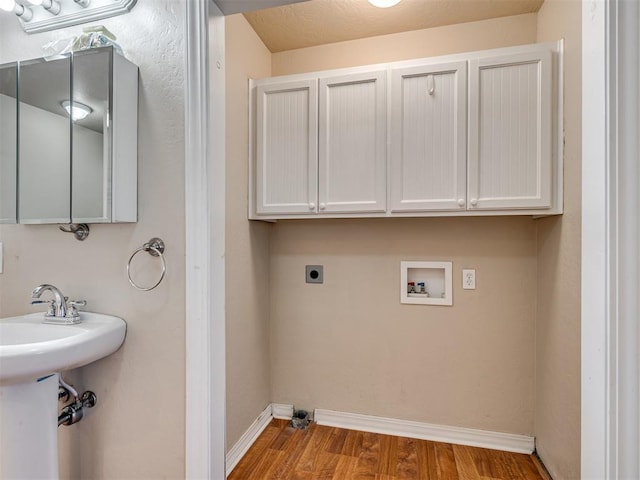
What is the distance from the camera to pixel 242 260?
5.85 ft

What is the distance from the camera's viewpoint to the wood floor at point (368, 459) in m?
1.58

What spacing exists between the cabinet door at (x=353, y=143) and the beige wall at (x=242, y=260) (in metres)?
0.44

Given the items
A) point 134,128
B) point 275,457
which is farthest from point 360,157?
point 275,457

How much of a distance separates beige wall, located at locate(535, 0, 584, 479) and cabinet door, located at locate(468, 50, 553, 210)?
0.09 metres

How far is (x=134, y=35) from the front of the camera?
1.14 m

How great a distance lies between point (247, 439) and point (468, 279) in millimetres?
1545

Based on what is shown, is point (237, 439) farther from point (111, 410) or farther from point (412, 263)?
point (412, 263)

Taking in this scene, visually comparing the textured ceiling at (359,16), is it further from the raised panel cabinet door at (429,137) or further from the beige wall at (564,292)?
the raised panel cabinet door at (429,137)

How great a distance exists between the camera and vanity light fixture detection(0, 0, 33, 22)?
1.14 metres

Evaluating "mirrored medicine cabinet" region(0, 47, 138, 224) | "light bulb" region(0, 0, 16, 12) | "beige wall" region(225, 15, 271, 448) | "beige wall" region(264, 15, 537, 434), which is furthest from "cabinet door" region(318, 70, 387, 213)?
"light bulb" region(0, 0, 16, 12)

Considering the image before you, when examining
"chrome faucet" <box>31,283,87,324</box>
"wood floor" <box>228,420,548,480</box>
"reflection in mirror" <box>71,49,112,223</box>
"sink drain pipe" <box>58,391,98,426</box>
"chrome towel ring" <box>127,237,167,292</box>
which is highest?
"reflection in mirror" <box>71,49,112,223</box>

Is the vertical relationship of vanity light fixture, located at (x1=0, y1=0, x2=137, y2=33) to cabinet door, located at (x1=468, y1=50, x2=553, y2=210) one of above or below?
above

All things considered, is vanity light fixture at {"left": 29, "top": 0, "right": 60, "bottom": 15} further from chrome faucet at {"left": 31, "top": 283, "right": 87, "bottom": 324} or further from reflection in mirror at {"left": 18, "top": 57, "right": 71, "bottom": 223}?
chrome faucet at {"left": 31, "top": 283, "right": 87, "bottom": 324}

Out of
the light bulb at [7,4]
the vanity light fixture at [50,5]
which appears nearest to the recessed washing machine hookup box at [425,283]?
the vanity light fixture at [50,5]
